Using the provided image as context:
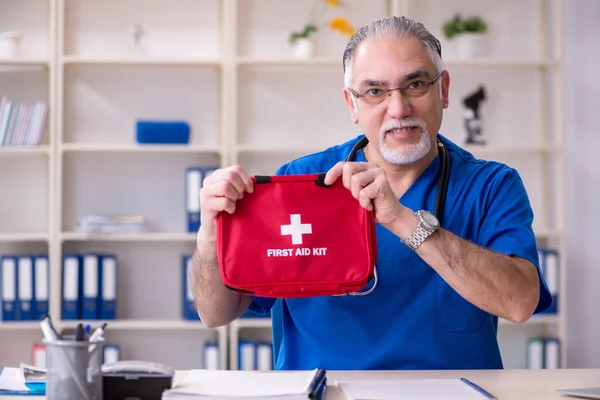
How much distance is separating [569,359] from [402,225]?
2745 mm

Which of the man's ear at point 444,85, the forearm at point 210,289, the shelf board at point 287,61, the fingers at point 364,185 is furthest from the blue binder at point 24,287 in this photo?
the fingers at point 364,185

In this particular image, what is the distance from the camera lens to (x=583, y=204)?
393 cm

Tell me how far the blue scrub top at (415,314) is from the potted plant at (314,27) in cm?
208

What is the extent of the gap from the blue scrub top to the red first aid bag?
0.15 metres

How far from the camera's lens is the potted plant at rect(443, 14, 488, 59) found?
12.3ft

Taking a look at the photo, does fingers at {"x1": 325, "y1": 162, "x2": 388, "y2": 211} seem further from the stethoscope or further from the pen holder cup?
the pen holder cup

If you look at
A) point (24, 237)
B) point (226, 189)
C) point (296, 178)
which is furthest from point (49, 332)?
point (24, 237)

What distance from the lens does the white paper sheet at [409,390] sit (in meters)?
1.28

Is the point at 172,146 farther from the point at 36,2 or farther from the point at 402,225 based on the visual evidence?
the point at 402,225

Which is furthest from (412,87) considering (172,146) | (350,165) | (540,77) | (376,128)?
(540,77)

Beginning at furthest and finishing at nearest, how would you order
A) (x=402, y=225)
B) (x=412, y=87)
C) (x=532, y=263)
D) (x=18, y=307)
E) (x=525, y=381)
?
(x=18, y=307) → (x=412, y=87) → (x=532, y=263) → (x=402, y=225) → (x=525, y=381)

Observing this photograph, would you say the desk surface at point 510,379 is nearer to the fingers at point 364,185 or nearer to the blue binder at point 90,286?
the fingers at point 364,185

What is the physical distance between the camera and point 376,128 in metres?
1.81

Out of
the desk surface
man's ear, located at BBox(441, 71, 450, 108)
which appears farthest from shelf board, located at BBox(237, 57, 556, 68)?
the desk surface
